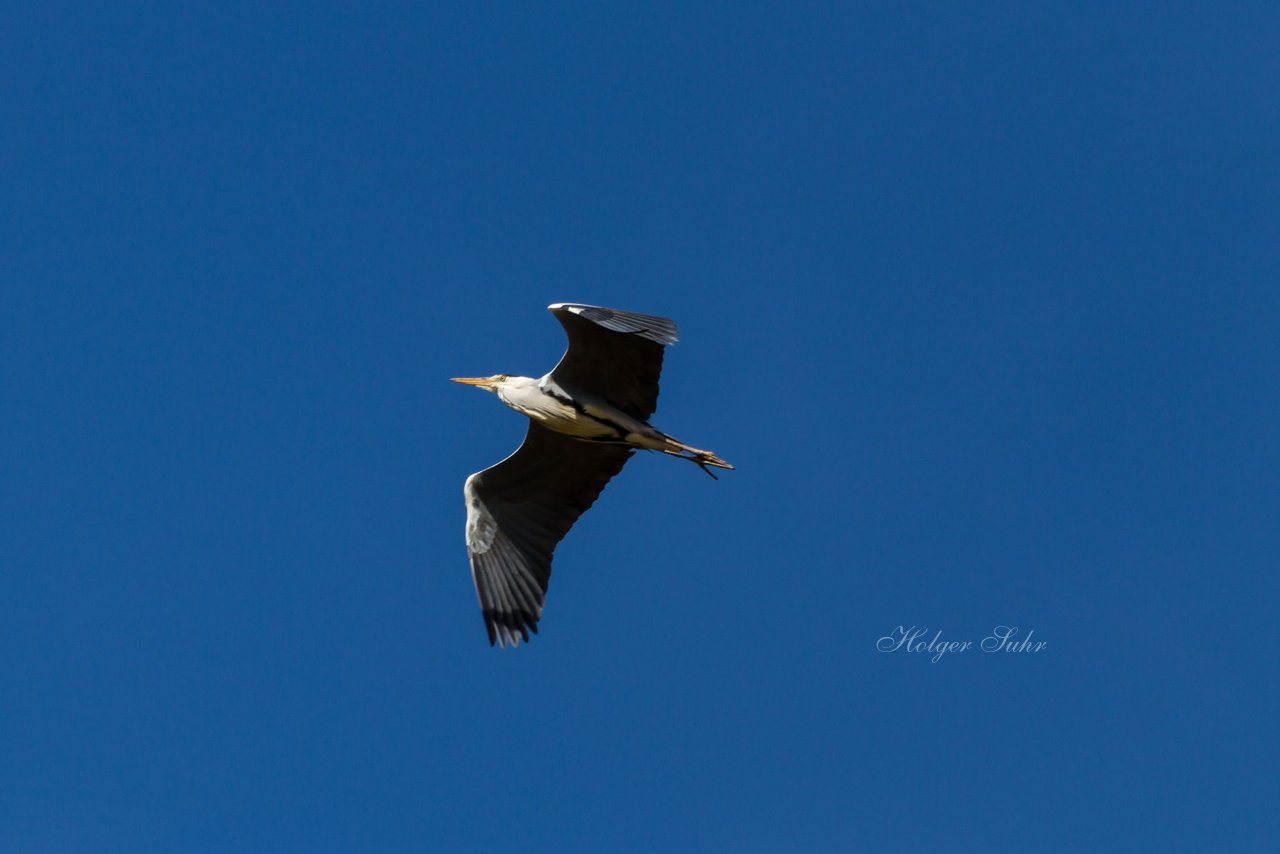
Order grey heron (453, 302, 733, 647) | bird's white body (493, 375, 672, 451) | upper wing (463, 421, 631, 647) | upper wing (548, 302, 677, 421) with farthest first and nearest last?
upper wing (463, 421, 631, 647) < bird's white body (493, 375, 672, 451) < grey heron (453, 302, 733, 647) < upper wing (548, 302, 677, 421)

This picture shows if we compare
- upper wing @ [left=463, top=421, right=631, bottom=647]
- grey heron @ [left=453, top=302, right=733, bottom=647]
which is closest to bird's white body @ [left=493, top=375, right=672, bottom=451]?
grey heron @ [left=453, top=302, right=733, bottom=647]

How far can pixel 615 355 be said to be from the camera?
1187 cm

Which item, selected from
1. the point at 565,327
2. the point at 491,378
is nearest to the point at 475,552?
the point at 491,378

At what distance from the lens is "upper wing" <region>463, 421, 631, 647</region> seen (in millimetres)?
12711

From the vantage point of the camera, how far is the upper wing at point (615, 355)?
36.4ft

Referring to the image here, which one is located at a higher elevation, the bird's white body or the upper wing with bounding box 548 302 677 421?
the upper wing with bounding box 548 302 677 421

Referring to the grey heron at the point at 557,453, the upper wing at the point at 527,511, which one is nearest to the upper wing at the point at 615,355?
the grey heron at the point at 557,453

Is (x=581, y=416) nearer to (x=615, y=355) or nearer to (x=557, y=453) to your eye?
(x=615, y=355)

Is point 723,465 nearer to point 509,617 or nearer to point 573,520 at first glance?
point 573,520

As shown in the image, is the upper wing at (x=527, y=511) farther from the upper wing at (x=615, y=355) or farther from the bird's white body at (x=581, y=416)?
the upper wing at (x=615, y=355)

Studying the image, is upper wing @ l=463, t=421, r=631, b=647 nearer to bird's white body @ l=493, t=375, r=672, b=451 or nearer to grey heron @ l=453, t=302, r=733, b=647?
grey heron @ l=453, t=302, r=733, b=647

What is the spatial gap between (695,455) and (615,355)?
141 centimetres

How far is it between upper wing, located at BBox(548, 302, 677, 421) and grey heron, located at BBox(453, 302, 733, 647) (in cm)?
1

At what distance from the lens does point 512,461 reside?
1295 cm
